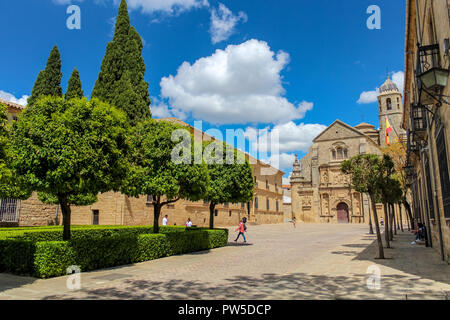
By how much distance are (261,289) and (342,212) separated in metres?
51.2

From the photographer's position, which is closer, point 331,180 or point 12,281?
point 12,281

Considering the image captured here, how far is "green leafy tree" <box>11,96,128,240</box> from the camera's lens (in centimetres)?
811

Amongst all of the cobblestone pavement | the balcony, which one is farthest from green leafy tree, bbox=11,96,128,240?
the balcony

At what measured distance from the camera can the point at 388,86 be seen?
205 ft

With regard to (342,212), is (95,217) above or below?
above

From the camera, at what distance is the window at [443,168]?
27.0ft

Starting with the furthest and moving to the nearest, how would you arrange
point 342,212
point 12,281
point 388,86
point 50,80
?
point 388,86 < point 342,212 < point 50,80 < point 12,281

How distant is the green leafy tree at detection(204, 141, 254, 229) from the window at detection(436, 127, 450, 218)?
980cm

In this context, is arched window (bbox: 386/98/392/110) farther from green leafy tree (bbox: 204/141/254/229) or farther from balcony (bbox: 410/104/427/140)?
balcony (bbox: 410/104/427/140)

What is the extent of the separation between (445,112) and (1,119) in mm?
9906

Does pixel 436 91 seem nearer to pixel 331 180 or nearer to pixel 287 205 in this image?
pixel 331 180

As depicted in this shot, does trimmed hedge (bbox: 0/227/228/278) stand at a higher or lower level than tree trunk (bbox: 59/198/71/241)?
lower

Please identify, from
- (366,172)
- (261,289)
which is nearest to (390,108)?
(366,172)

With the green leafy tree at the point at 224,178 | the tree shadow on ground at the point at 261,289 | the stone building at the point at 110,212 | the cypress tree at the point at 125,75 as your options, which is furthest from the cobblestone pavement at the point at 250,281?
the cypress tree at the point at 125,75
